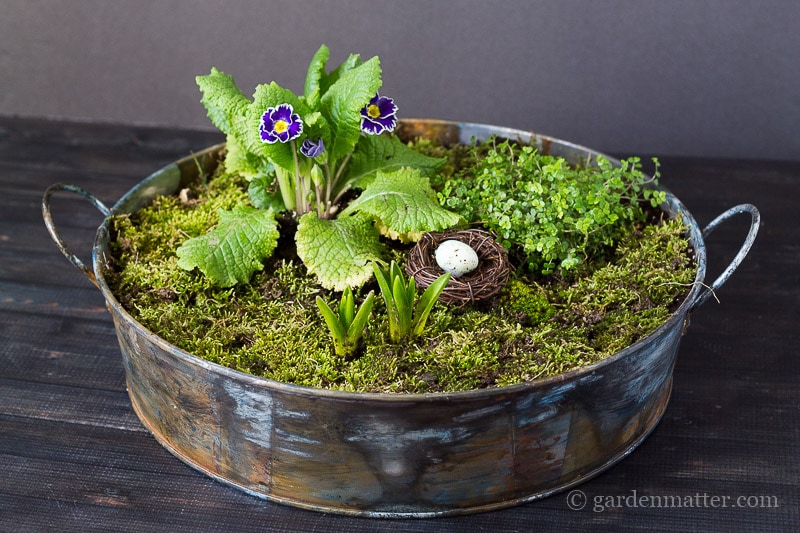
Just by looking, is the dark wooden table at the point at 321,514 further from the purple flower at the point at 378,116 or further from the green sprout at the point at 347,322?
the purple flower at the point at 378,116

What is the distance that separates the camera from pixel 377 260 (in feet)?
6.13

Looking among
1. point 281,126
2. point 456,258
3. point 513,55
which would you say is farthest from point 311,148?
point 513,55


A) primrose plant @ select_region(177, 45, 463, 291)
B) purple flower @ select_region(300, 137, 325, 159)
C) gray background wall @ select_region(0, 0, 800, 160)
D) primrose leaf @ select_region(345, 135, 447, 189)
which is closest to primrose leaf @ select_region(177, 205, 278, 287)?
primrose plant @ select_region(177, 45, 463, 291)

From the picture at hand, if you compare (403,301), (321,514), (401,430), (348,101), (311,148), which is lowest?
(321,514)

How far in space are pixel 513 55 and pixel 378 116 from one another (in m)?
1.56

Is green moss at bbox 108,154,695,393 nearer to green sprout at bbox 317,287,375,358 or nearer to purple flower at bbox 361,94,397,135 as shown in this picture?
green sprout at bbox 317,287,375,358

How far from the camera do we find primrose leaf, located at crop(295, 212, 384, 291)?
1843 mm

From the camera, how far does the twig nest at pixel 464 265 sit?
5.92 ft

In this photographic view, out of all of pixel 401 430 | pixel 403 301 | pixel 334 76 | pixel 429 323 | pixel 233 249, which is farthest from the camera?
pixel 334 76

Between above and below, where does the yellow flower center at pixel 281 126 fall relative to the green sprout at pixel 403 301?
above

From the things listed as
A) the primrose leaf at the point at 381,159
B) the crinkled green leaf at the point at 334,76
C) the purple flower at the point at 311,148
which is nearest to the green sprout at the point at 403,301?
the purple flower at the point at 311,148

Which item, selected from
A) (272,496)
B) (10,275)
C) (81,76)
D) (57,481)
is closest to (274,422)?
(272,496)

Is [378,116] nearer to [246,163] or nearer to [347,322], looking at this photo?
[246,163]

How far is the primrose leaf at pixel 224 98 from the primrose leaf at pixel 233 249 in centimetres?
25
